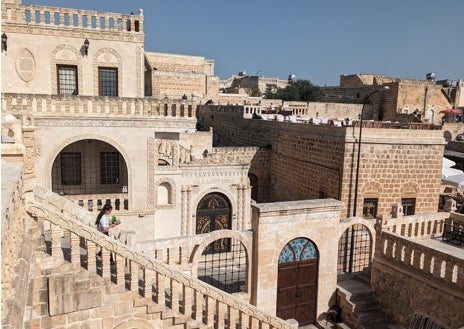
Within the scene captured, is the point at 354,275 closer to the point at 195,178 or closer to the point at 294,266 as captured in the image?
the point at 294,266

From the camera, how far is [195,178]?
1510 centimetres

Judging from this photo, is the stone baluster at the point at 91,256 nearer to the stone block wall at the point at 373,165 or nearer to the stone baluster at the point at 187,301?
the stone baluster at the point at 187,301

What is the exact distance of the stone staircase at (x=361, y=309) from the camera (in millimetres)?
10031

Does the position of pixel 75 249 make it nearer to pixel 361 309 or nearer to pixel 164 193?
pixel 361 309

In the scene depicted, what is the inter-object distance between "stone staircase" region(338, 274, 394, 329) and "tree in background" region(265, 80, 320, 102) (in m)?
33.9

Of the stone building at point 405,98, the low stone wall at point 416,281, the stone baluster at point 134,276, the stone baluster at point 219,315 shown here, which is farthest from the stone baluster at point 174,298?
the stone building at point 405,98

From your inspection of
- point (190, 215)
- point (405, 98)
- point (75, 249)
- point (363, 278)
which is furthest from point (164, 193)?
point (405, 98)

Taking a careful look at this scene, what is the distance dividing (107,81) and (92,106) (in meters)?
2.89

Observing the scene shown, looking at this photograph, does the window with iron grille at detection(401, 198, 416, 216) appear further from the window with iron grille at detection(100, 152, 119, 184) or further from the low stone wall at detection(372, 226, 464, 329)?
the window with iron grille at detection(100, 152, 119, 184)

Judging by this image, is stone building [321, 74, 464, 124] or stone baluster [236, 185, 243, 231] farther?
stone building [321, 74, 464, 124]

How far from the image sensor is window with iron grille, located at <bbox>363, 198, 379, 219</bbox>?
15.0 metres

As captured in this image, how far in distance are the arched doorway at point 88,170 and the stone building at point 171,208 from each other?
0.05m

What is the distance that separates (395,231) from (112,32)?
39.3 feet

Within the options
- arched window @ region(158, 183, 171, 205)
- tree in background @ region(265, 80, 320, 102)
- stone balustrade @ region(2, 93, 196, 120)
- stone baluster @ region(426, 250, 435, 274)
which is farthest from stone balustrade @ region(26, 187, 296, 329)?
tree in background @ region(265, 80, 320, 102)
